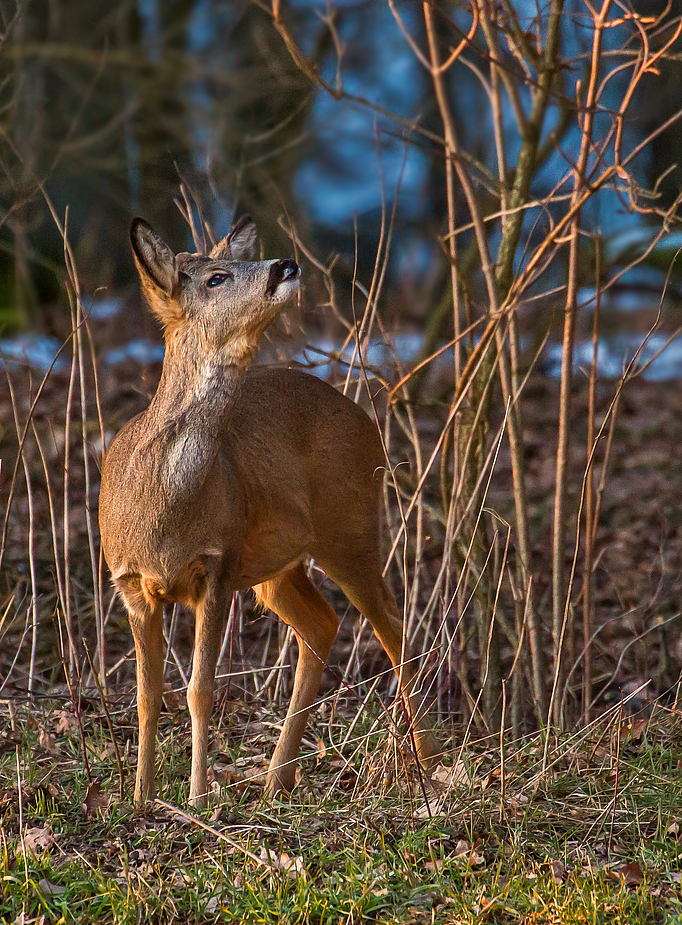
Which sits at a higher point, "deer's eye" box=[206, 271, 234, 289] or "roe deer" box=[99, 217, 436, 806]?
"deer's eye" box=[206, 271, 234, 289]

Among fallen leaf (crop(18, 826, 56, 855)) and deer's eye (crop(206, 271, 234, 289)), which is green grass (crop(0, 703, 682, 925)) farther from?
deer's eye (crop(206, 271, 234, 289))

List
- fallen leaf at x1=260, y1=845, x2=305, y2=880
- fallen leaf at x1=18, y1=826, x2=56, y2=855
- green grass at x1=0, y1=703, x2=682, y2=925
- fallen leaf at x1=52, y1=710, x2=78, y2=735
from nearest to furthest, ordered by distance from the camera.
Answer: green grass at x1=0, y1=703, x2=682, y2=925 → fallen leaf at x1=260, y1=845, x2=305, y2=880 → fallen leaf at x1=18, y1=826, x2=56, y2=855 → fallen leaf at x1=52, y1=710, x2=78, y2=735

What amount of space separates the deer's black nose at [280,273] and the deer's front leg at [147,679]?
1365 mm

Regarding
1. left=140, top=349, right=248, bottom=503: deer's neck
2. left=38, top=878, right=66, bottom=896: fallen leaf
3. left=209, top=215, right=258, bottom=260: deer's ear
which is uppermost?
left=209, top=215, right=258, bottom=260: deer's ear

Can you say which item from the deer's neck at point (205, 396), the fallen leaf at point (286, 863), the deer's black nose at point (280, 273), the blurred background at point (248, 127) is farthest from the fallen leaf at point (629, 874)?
the blurred background at point (248, 127)

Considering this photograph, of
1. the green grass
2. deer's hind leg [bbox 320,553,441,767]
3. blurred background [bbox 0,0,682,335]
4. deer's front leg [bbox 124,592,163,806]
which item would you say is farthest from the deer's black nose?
blurred background [bbox 0,0,682,335]

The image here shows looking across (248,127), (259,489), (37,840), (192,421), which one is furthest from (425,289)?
(37,840)

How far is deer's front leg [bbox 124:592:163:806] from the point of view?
4.80 m

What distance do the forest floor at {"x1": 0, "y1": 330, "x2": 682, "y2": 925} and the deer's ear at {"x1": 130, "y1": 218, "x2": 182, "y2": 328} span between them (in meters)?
1.59

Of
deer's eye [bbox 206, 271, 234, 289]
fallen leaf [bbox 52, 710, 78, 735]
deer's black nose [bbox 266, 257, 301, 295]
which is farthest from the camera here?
fallen leaf [bbox 52, 710, 78, 735]

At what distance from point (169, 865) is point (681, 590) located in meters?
4.98

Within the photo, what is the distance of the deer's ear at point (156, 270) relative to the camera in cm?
457

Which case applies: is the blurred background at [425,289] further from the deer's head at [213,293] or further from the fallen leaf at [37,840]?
the fallen leaf at [37,840]

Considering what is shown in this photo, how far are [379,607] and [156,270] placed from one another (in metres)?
1.98
